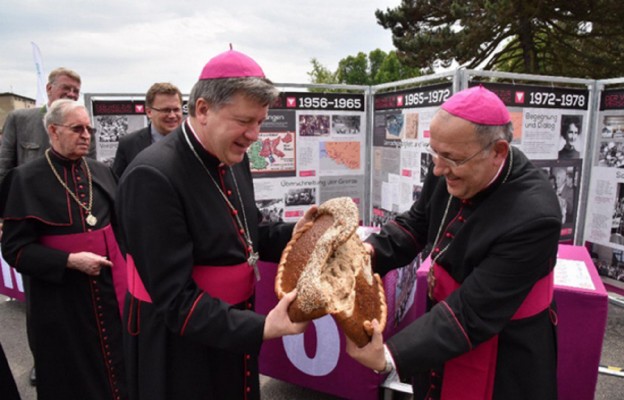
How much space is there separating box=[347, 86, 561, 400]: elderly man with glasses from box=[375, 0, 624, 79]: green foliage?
1146 centimetres

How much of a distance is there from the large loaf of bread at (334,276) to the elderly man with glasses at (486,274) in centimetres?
11

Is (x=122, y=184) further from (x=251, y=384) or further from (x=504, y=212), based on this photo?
(x=504, y=212)

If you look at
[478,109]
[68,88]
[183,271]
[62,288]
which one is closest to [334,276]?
[183,271]

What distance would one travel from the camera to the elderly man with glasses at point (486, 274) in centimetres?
158

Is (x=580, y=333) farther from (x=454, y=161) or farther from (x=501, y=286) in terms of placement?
(x=454, y=161)

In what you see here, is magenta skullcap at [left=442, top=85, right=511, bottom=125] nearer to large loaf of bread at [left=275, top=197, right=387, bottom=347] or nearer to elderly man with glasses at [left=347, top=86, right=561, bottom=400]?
elderly man with glasses at [left=347, top=86, right=561, bottom=400]

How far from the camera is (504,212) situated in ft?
5.36

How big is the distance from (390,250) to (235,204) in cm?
87

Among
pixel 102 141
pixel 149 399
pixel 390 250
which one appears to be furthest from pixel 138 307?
pixel 102 141

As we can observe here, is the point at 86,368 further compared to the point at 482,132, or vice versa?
the point at 86,368

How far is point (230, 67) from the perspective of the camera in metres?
1.54

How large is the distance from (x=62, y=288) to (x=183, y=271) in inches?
66.0

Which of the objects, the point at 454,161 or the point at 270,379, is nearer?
the point at 454,161

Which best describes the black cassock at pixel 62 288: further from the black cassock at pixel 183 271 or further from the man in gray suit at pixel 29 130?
the man in gray suit at pixel 29 130
